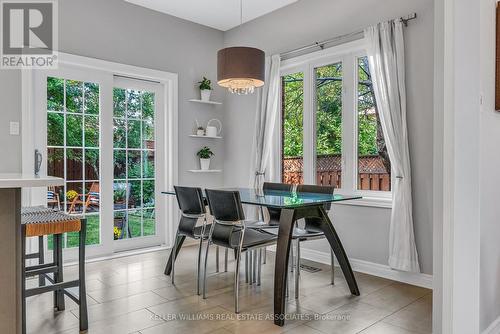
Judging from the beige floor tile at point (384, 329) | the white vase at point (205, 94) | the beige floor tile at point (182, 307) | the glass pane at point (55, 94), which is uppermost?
the white vase at point (205, 94)

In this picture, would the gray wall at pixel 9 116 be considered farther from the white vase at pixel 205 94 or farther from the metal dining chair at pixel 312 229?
the metal dining chair at pixel 312 229

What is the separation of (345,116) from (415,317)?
6.54 feet

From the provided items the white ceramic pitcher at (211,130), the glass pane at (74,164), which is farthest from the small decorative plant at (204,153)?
the glass pane at (74,164)

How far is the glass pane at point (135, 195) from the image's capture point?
4270 millimetres

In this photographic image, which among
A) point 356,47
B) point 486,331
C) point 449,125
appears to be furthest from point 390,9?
point 486,331

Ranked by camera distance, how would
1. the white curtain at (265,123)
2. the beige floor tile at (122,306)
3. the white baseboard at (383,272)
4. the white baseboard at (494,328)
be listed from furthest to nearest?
the white curtain at (265,123), the white baseboard at (383,272), the beige floor tile at (122,306), the white baseboard at (494,328)

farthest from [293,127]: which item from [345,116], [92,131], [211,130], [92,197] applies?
[92,197]

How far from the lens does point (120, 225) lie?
13.8 feet

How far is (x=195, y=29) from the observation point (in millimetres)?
4754

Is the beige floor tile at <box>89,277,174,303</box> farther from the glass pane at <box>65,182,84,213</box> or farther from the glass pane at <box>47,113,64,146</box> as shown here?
the glass pane at <box>47,113,64,146</box>

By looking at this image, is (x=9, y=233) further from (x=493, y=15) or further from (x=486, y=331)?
(x=493, y=15)

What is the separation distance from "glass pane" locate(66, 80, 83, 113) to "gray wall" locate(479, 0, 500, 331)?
12.0ft

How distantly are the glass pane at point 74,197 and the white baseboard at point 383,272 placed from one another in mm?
2614

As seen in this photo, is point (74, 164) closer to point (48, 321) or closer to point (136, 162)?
point (136, 162)
